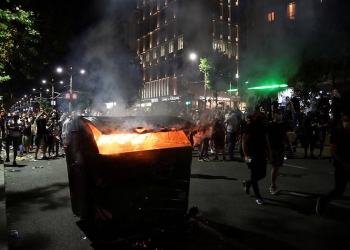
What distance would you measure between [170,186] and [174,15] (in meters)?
37.5

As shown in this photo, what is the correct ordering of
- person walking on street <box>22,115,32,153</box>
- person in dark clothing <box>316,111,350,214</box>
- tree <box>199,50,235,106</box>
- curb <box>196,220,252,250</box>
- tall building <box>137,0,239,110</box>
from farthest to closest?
tall building <box>137,0,239,110</box>
tree <box>199,50,235,106</box>
person walking on street <box>22,115,32,153</box>
person in dark clothing <box>316,111,350,214</box>
curb <box>196,220,252,250</box>

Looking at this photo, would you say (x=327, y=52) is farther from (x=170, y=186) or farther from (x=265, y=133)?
(x=170, y=186)

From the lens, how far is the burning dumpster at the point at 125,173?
337 centimetres

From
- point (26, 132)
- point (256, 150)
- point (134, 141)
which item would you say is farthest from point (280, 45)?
point (134, 141)

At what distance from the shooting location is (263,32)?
17.4 meters

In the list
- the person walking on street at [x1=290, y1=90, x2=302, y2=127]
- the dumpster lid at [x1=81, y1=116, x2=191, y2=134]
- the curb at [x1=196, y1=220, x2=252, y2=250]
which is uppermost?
the person walking on street at [x1=290, y1=90, x2=302, y2=127]

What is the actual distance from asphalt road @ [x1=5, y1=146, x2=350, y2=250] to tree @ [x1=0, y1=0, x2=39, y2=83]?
5908 millimetres

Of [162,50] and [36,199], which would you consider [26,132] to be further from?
[162,50]

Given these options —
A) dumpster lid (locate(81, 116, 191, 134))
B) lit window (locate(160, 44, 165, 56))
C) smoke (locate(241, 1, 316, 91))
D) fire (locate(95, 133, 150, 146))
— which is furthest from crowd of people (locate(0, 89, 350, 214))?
lit window (locate(160, 44, 165, 56))

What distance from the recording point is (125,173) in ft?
11.2

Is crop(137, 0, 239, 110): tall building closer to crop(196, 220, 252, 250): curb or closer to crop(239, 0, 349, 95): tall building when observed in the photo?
crop(239, 0, 349, 95): tall building

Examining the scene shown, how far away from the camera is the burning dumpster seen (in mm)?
3365

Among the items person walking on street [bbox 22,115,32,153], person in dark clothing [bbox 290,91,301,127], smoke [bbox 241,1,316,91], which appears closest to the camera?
person in dark clothing [bbox 290,91,301,127]

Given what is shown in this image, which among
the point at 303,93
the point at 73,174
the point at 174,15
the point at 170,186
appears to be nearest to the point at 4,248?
the point at 73,174
